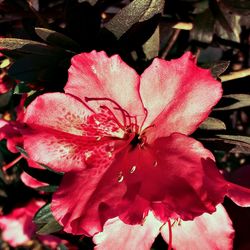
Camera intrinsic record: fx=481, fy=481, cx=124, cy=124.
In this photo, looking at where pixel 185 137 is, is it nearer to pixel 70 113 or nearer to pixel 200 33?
pixel 70 113

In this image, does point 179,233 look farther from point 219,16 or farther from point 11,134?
point 219,16

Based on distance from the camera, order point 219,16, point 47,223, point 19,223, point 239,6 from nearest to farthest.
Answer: point 47,223, point 239,6, point 219,16, point 19,223

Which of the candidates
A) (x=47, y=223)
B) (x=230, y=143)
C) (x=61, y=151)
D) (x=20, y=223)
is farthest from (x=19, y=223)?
(x=230, y=143)

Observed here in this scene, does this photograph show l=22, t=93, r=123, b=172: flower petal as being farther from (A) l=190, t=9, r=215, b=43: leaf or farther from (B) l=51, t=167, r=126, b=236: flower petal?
(A) l=190, t=9, r=215, b=43: leaf

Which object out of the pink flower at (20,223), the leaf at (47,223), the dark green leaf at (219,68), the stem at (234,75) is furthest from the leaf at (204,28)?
the pink flower at (20,223)

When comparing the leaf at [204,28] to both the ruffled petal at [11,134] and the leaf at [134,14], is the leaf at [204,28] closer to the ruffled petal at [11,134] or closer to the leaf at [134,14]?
the leaf at [134,14]
